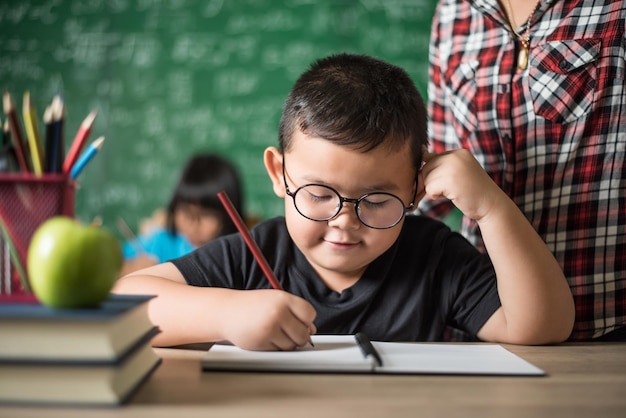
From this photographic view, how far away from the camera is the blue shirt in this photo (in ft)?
10.5

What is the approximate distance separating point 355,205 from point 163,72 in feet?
10.2

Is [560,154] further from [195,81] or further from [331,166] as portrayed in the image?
[195,81]

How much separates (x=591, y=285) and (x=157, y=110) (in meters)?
3.03

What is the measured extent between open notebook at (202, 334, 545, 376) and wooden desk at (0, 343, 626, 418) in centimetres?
2

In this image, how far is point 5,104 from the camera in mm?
648

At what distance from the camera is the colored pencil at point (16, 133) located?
2.12 ft

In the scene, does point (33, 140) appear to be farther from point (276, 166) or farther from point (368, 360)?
point (276, 166)

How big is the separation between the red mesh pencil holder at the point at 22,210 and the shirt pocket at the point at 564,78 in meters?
1.01

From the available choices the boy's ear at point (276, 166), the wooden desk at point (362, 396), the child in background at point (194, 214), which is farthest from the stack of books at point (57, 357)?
the child in background at point (194, 214)

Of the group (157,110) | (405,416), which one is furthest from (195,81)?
(405,416)

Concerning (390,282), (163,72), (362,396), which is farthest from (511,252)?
(163,72)

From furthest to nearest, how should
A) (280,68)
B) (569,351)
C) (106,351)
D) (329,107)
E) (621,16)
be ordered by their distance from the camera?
1. (280,68)
2. (621,16)
3. (329,107)
4. (569,351)
5. (106,351)

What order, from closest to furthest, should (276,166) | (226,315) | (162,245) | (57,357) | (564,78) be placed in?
1. (57,357)
2. (226,315)
3. (276,166)
4. (564,78)
5. (162,245)

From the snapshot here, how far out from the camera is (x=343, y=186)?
1025 millimetres
